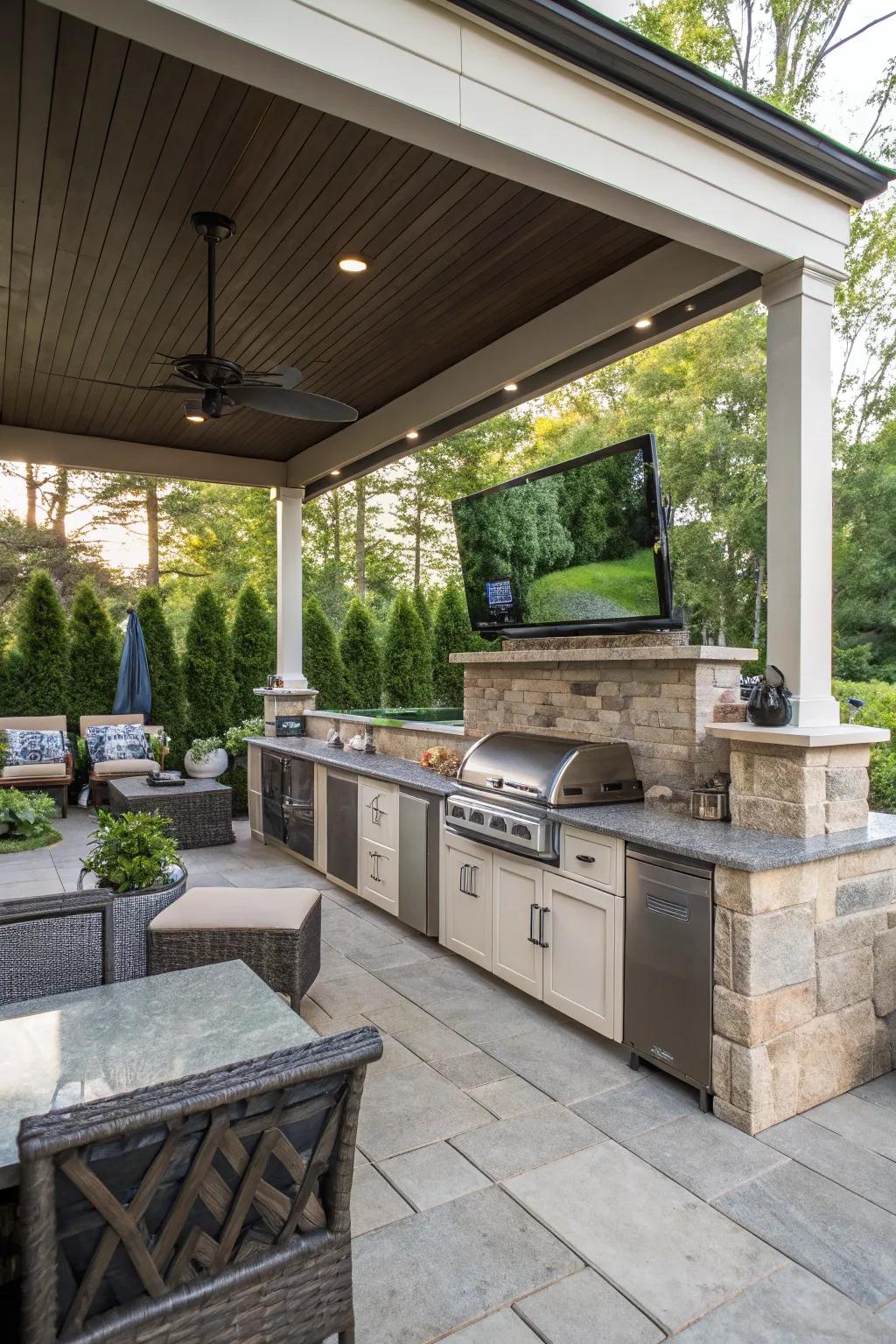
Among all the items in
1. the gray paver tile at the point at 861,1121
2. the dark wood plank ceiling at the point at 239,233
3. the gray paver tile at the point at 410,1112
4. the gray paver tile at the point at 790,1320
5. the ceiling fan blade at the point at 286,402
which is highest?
the dark wood plank ceiling at the point at 239,233

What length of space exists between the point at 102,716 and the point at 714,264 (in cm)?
730

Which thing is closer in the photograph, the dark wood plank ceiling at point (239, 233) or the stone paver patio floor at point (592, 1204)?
the stone paver patio floor at point (592, 1204)

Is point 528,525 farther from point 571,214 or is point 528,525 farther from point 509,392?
point 571,214

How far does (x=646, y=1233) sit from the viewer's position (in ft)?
6.86

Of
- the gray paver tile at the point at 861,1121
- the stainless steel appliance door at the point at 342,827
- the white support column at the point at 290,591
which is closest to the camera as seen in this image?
the gray paver tile at the point at 861,1121

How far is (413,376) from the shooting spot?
5.32 meters

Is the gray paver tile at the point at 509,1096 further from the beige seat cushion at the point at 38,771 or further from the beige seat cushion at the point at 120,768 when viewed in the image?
the beige seat cushion at the point at 38,771

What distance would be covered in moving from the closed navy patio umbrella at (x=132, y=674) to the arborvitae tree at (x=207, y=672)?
533 millimetres

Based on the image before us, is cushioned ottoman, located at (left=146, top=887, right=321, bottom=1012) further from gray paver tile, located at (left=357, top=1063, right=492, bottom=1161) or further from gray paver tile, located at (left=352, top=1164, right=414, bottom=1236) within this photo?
gray paver tile, located at (left=352, top=1164, right=414, bottom=1236)

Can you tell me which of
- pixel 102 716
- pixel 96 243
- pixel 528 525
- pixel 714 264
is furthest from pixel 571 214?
pixel 102 716

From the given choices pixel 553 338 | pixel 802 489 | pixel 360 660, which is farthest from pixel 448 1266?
pixel 360 660

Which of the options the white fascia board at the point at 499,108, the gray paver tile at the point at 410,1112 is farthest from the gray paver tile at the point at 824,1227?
the white fascia board at the point at 499,108

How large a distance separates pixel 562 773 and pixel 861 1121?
5.08 ft

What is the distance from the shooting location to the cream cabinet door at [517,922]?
3400 mm
